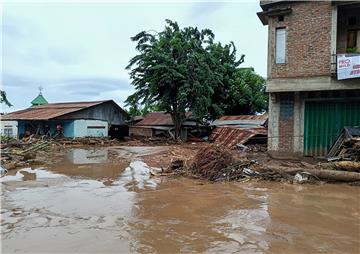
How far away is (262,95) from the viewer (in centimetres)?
3209

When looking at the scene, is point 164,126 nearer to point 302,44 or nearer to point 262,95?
point 262,95

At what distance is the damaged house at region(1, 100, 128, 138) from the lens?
30.5 m

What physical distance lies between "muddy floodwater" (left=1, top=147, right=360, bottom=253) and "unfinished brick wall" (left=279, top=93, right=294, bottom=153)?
6.30 m

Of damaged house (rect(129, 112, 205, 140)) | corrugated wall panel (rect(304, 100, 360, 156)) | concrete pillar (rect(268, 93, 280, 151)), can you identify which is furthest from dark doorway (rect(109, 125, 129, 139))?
corrugated wall panel (rect(304, 100, 360, 156))

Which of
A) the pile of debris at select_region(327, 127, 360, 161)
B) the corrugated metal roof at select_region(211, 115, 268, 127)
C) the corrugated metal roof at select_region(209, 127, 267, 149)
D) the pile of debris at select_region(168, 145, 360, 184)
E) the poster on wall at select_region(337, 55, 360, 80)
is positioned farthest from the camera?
the corrugated metal roof at select_region(211, 115, 268, 127)

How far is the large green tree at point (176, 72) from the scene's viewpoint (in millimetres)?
25938

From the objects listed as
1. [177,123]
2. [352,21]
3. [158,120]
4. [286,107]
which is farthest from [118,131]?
[352,21]

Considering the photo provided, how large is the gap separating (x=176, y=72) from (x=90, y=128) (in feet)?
35.5

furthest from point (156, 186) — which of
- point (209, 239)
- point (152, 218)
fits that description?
point (209, 239)

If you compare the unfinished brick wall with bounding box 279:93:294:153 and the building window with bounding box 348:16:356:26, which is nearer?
the building window with bounding box 348:16:356:26

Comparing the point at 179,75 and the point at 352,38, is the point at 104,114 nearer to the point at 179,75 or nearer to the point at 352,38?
the point at 179,75

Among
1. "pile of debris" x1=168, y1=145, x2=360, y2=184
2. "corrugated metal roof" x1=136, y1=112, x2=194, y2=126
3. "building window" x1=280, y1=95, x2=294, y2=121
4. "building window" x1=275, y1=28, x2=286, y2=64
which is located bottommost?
"pile of debris" x1=168, y1=145, x2=360, y2=184

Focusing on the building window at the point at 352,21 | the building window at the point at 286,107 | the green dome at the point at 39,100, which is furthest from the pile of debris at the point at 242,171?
the green dome at the point at 39,100

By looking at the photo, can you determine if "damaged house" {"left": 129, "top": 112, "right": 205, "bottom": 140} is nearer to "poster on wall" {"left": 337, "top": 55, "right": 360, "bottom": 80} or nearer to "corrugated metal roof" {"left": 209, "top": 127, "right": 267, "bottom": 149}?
"corrugated metal roof" {"left": 209, "top": 127, "right": 267, "bottom": 149}
